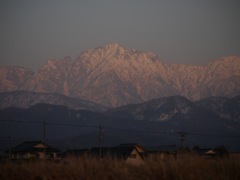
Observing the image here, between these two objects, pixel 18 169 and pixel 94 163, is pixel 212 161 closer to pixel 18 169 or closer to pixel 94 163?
pixel 94 163

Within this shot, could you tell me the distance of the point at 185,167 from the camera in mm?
16625

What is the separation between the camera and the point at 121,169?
16.3 m

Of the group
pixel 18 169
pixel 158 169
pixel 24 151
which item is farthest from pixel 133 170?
Answer: pixel 24 151

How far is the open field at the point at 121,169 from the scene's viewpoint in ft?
51.6

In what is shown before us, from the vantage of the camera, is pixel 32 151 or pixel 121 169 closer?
pixel 121 169

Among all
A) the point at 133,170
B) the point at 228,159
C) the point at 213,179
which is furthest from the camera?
the point at 228,159

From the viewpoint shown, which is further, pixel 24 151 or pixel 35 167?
pixel 24 151

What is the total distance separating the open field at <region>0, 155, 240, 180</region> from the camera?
15.7 meters

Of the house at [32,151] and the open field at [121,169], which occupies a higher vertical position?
the open field at [121,169]

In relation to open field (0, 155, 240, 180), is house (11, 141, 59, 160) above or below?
below

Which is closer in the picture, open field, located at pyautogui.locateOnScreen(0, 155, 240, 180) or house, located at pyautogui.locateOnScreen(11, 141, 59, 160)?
open field, located at pyautogui.locateOnScreen(0, 155, 240, 180)

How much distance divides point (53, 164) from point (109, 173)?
6.84ft

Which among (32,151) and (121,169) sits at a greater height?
(121,169)

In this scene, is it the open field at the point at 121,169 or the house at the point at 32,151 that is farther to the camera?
the house at the point at 32,151
